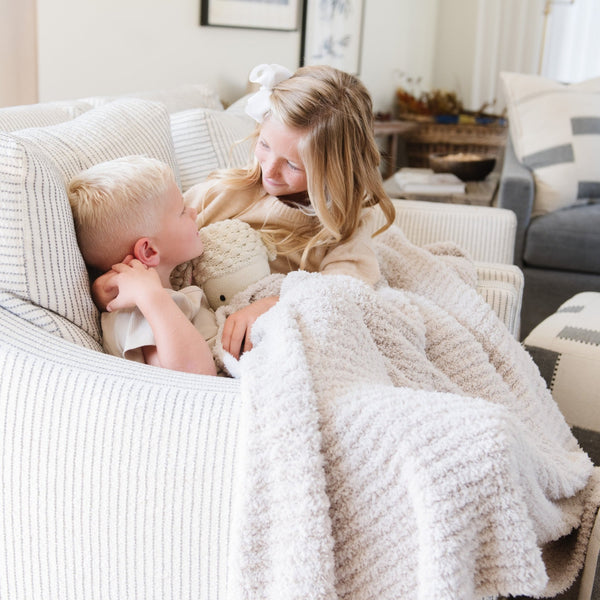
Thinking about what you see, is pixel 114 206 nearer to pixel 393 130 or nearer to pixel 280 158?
pixel 280 158

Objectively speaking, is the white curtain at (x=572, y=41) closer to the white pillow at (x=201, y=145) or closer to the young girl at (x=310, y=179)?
the white pillow at (x=201, y=145)

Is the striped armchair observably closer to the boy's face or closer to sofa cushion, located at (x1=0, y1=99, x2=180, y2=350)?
sofa cushion, located at (x1=0, y1=99, x2=180, y2=350)

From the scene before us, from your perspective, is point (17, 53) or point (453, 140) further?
point (453, 140)

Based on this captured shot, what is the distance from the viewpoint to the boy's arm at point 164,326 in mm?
983

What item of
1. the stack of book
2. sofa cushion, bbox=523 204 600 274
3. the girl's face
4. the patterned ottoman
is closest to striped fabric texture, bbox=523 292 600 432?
the patterned ottoman

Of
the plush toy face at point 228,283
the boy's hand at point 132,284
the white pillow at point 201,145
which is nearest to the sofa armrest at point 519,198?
the white pillow at point 201,145

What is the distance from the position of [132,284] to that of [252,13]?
236 cm

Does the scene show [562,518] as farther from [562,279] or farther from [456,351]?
[562,279]

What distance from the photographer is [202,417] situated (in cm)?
78

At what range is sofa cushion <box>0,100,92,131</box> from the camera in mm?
1312

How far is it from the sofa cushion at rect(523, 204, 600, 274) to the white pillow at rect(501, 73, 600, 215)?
0.13 metres

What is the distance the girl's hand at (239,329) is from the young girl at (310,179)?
0.67 feet

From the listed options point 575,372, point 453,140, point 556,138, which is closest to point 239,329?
point 575,372

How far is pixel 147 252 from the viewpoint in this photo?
3.66ft
